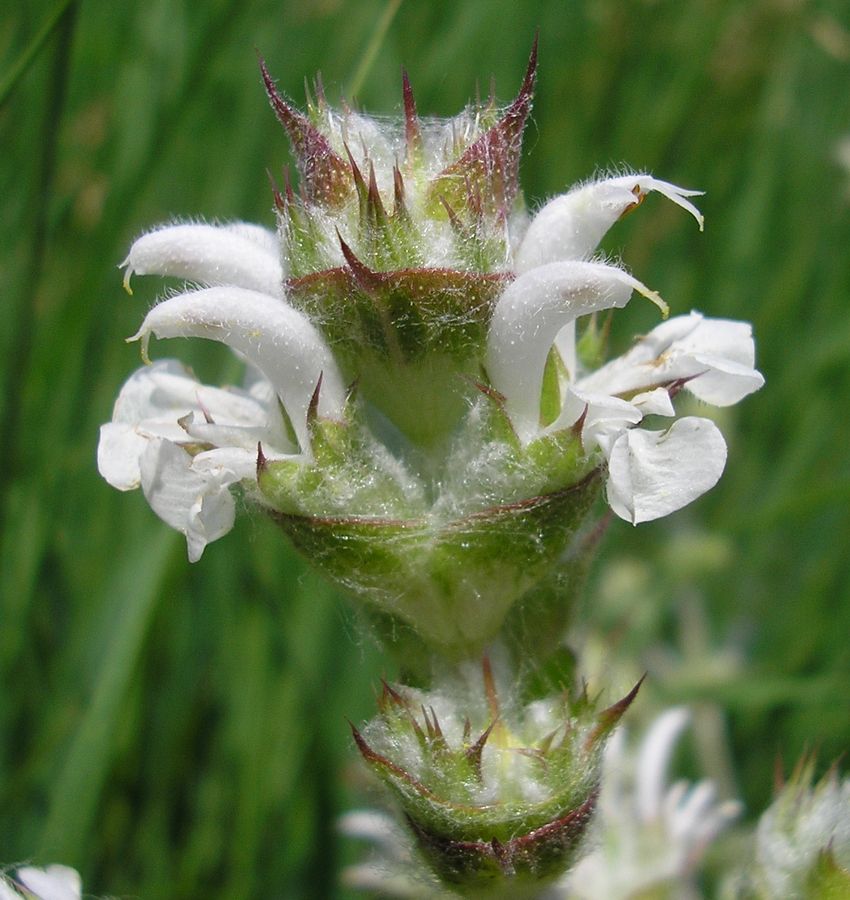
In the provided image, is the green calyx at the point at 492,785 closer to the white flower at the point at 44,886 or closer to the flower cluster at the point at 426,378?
the flower cluster at the point at 426,378

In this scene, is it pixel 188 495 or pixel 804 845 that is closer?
pixel 188 495

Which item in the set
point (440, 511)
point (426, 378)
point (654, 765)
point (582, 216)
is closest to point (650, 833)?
point (654, 765)

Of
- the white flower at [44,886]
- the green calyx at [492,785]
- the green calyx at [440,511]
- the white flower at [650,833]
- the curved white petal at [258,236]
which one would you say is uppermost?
the curved white petal at [258,236]

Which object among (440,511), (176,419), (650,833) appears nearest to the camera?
(440,511)

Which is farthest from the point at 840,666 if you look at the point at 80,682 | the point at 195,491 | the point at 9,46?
the point at 9,46

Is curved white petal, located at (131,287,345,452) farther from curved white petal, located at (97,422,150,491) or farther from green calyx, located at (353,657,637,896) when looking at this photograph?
green calyx, located at (353,657,637,896)

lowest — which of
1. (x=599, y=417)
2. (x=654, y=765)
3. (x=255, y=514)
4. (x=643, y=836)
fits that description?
(x=643, y=836)

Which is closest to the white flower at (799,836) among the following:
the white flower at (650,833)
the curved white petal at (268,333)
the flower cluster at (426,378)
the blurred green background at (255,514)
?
the white flower at (650,833)

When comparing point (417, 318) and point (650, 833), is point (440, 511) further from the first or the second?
point (650, 833)
